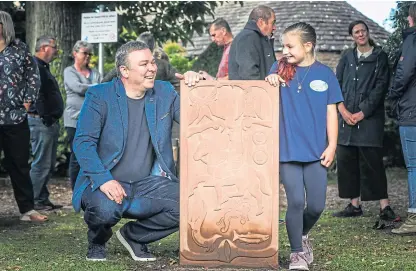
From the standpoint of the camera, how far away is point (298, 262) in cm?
651

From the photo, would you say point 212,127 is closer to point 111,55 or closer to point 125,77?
point 125,77

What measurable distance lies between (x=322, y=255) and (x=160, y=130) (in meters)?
1.71

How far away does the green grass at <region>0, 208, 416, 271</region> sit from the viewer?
6.70 m

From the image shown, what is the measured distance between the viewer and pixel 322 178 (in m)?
6.68

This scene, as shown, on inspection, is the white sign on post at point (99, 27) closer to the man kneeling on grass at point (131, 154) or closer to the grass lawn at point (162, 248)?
the grass lawn at point (162, 248)

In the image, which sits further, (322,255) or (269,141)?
(322,255)

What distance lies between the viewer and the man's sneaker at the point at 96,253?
679 cm

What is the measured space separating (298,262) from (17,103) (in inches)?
157

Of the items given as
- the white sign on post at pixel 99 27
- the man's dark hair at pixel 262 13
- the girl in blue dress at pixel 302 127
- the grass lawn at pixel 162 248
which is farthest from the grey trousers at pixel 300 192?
the white sign on post at pixel 99 27

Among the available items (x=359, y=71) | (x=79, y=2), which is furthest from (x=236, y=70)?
(x=79, y=2)

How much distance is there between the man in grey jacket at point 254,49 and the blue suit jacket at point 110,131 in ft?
8.73

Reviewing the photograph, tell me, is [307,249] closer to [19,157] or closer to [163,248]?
[163,248]

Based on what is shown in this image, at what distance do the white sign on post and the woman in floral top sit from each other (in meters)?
4.12

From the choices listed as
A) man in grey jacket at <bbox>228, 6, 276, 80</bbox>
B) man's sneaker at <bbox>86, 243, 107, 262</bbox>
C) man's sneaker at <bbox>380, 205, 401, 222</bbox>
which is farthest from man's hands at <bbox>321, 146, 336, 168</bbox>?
man's sneaker at <bbox>380, 205, 401, 222</bbox>
